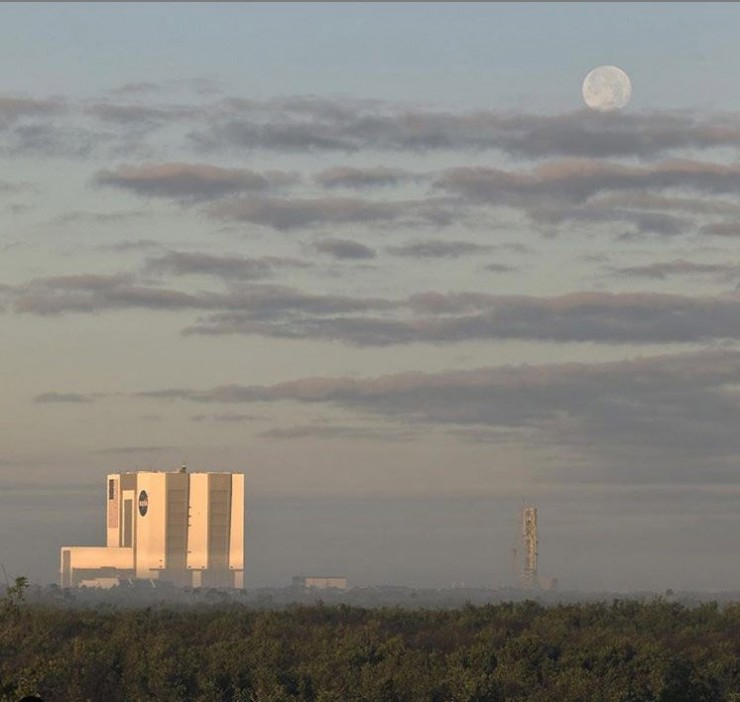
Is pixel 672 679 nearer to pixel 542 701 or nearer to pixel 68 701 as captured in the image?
pixel 542 701

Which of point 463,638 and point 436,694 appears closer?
point 436,694

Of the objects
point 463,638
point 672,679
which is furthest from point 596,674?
point 463,638

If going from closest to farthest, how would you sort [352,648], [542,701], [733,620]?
[542,701] → [352,648] → [733,620]

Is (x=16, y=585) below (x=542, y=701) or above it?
above

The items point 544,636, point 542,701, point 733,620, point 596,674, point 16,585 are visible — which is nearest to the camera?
point 16,585

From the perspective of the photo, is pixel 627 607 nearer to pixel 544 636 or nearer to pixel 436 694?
pixel 544 636

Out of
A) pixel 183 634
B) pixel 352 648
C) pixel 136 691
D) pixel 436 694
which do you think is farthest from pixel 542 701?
pixel 183 634
